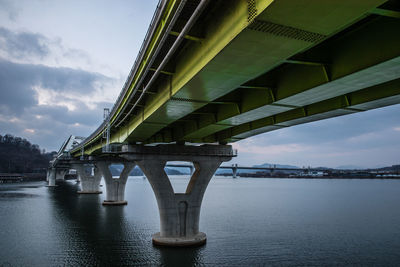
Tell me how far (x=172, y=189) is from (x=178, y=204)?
1661 mm

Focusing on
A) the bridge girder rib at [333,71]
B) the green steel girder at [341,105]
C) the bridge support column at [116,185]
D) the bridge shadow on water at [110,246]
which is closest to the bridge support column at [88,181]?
the bridge support column at [116,185]

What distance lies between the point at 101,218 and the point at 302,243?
31.7 m

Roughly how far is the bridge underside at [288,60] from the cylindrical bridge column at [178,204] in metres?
15.1

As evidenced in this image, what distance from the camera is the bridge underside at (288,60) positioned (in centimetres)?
684

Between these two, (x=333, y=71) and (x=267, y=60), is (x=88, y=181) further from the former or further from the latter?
(x=267, y=60)

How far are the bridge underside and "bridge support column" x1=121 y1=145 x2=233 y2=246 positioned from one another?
14.6 metres

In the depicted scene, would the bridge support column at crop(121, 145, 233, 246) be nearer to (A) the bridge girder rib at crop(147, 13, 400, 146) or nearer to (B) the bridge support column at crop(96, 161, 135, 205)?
(A) the bridge girder rib at crop(147, 13, 400, 146)

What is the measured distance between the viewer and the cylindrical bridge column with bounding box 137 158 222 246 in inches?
1228

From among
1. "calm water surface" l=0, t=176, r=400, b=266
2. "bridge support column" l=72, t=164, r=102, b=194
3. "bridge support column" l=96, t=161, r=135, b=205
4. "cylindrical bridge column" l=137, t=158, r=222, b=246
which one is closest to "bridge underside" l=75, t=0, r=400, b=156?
"cylindrical bridge column" l=137, t=158, r=222, b=246

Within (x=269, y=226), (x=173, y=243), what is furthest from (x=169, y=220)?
(x=269, y=226)

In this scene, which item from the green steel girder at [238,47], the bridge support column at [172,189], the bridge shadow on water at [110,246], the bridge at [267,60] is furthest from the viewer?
the bridge support column at [172,189]

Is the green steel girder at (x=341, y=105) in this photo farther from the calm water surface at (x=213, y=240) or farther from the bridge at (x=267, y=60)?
the calm water surface at (x=213, y=240)

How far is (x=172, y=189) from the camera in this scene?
3206cm

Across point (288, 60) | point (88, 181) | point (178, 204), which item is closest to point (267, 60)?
point (288, 60)
